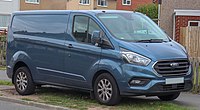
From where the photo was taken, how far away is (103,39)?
10.5 m

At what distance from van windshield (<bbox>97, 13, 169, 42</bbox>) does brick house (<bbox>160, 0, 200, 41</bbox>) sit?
748 inches

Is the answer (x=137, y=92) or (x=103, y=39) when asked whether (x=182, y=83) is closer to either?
(x=137, y=92)

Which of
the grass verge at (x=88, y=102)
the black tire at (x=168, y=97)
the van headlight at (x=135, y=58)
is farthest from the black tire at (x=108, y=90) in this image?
the black tire at (x=168, y=97)

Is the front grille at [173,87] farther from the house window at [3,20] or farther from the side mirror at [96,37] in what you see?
the house window at [3,20]

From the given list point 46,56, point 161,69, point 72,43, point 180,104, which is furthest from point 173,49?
point 46,56

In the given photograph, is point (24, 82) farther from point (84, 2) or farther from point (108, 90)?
point (84, 2)

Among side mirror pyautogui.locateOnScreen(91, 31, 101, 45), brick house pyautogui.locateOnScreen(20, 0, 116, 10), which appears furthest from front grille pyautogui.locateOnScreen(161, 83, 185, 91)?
brick house pyautogui.locateOnScreen(20, 0, 116, 10)

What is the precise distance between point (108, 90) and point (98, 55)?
0.78m

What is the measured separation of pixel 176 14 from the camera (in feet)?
98.7

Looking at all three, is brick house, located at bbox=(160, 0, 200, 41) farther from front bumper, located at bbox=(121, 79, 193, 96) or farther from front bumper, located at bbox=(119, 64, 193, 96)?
front bumper, located at bbox=(119, 64, 193, 96)

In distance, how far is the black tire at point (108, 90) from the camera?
10102 mm

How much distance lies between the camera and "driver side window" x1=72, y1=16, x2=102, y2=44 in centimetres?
1084

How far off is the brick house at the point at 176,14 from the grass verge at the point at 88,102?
18.7m

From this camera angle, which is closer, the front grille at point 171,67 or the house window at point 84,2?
the front grille at point 171,67
